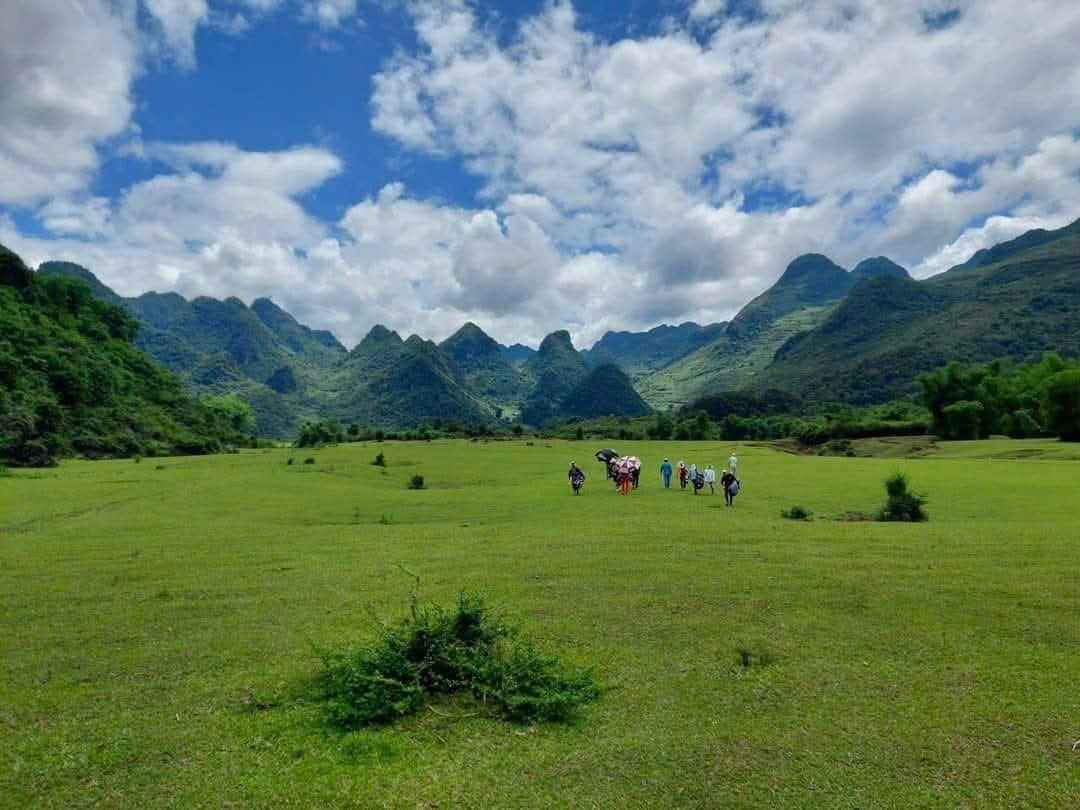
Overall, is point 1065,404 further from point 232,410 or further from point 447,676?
point 232,410

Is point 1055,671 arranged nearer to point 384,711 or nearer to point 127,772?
point 384,711

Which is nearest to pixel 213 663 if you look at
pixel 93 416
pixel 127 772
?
pixel 127 772

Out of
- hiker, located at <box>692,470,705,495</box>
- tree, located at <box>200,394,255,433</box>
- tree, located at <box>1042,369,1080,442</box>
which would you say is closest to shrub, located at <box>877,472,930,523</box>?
hiker, located at <box>692,470,705,495</box>

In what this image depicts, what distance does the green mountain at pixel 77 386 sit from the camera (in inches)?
2400

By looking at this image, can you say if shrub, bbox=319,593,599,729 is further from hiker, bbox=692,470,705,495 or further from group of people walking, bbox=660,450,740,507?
hiker, bbox=692,470,705,495

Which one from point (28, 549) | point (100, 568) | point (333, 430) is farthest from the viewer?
point (333, 430)

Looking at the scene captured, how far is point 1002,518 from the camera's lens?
76.8 feet

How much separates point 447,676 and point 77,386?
3094 inches

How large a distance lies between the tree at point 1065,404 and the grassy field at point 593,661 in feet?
177

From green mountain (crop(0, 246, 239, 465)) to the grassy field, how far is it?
47.4m

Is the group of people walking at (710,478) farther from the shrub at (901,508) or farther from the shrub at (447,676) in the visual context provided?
the shrub at (447,676)

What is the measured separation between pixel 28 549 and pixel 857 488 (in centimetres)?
3665

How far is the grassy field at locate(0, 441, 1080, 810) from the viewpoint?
6926 millimetres

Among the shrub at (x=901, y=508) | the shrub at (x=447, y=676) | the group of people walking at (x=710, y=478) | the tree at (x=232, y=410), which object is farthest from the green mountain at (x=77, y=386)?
the shrub at (x=901, y=508)
